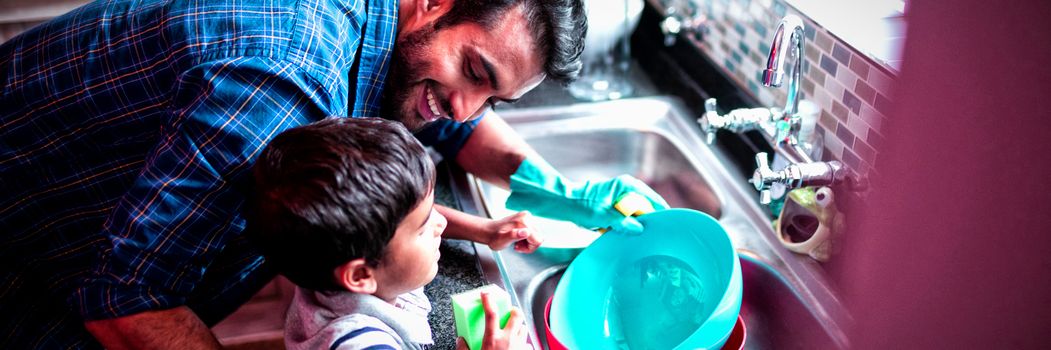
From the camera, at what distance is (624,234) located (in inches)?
47.9

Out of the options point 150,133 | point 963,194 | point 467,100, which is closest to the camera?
point 963,194

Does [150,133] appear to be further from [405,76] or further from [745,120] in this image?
[745,120]

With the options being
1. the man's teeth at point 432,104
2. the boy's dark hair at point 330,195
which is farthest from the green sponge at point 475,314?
the man's teeth at point 432,104

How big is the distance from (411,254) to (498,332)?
0.43 feet

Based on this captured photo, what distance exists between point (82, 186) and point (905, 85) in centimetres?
98

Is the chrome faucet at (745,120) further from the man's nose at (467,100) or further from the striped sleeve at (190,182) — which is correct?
the striped sleeve at (190,182)

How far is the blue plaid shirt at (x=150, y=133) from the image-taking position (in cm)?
83

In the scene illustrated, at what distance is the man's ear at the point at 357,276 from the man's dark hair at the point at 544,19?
0.39 m

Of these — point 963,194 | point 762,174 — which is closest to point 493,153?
point 762,174

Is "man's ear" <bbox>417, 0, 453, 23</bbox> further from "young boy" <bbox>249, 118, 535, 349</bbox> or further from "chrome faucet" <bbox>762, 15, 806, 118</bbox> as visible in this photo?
"chrome faucet" <bbox>762, 15, 806, 118</bbox>

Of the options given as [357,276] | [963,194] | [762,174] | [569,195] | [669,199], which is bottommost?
[669,199]

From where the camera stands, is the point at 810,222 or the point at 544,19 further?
the point at 810,222

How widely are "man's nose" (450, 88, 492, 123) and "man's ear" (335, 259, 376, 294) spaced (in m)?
0.35

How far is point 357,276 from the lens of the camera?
803mm
